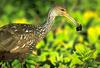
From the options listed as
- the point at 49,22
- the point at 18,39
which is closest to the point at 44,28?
the point at 49,22

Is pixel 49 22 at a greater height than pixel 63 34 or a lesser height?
greater

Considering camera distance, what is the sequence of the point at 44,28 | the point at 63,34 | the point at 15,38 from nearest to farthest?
the point at 15,38
the point at 44,28
the point at 63,34

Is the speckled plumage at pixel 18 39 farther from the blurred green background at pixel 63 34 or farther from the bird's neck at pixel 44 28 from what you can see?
the blurred green background at pixel 63 34

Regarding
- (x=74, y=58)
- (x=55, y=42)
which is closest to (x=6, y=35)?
(x=74, y=58)

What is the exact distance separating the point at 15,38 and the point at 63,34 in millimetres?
3913

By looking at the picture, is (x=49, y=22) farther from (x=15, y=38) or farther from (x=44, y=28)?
(x=15, y=38)

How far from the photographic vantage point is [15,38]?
10078 mm

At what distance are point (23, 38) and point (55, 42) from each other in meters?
2.92

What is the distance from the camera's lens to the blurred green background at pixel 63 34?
35.0ft

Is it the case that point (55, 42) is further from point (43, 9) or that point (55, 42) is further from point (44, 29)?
point (43, 9)

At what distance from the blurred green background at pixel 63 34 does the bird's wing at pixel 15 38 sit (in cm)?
33

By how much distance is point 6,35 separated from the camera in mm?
10000

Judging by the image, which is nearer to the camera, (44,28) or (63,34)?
(44,28)

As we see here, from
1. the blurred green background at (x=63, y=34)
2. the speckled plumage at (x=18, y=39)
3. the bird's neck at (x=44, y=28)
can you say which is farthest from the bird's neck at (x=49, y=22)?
the blurred green background at (x=63, y=34)
